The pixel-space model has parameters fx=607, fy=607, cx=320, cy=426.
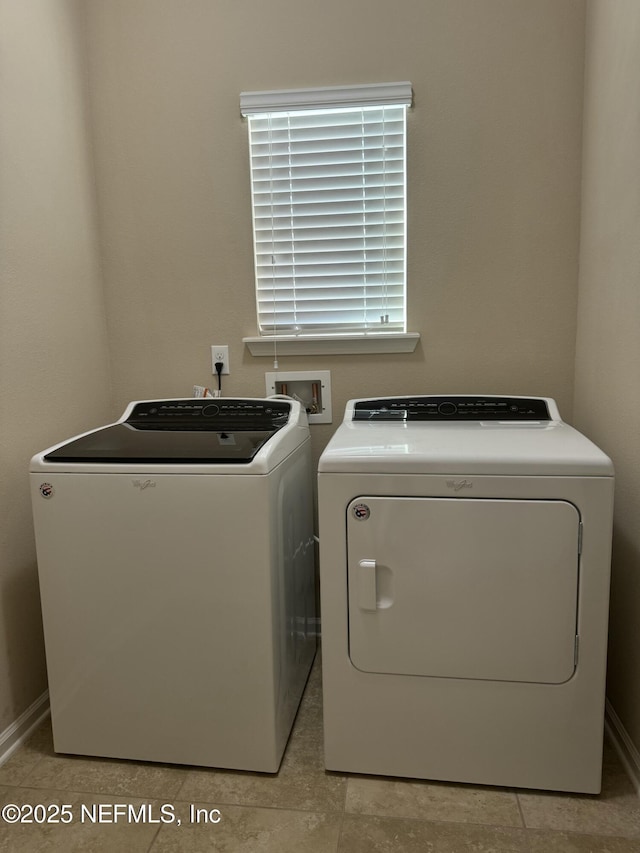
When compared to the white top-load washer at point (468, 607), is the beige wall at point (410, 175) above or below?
above

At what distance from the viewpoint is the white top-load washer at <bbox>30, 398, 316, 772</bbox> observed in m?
1.54

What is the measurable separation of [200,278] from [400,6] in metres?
1.13

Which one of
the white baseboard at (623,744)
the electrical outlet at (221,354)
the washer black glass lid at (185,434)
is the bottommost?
the white baseboard at (623,744)

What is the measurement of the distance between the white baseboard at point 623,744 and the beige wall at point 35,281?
1.73 metres

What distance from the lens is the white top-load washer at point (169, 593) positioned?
60.7 inches

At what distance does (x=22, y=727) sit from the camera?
5.92 ft

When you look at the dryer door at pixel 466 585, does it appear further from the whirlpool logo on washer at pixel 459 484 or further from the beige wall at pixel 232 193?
the beige wall at pixel 232 193

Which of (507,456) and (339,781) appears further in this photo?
(339,781)

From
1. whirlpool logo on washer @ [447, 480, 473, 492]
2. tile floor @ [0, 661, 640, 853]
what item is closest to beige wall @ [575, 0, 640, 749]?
tile floor @ [0, 661, 640, 853]

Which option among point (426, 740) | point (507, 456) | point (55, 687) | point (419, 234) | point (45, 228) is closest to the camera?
point (507, 456)

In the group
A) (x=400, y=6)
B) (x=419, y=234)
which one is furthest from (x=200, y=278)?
(x=400, y=6)

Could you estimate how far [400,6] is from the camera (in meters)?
2.02

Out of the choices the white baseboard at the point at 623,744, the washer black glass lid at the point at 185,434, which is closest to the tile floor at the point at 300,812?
the white baseboard at the point at 623,744

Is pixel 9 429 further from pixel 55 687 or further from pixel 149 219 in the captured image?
pixel 149 219
